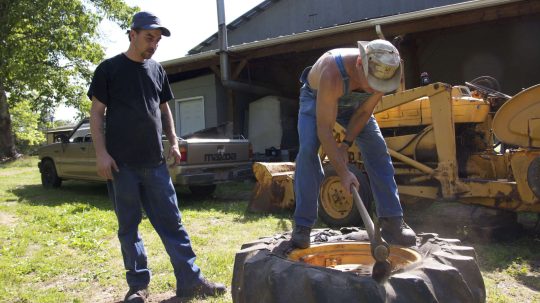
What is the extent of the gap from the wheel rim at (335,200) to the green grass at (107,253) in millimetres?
558

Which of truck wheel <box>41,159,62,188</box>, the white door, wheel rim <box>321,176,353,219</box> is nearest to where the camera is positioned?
wheel rim <box>321,176,353,219</box>

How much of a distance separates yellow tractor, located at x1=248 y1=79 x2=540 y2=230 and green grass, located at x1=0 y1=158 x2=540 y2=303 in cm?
59

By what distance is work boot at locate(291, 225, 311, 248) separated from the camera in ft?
9.32

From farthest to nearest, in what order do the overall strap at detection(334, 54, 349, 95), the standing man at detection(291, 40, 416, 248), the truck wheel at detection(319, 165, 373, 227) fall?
the truck wheel at detection(319, 165, 373, 227) → the overall strap at detection(334, 54, 349, 95) → the standing man at detection(291, 40, 416, 248)

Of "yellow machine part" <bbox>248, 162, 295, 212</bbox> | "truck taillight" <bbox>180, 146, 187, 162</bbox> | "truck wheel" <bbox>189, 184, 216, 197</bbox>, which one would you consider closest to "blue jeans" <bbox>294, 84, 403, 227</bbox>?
"yellow machine part" <bbox>248, 162, 295, 212</bbox>

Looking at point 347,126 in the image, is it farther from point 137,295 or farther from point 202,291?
point 137,295

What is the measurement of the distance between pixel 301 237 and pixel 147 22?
167 cm

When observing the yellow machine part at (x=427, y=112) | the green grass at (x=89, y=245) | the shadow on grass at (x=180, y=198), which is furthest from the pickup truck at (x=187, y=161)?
the yellow machine part at (x=427, y=112)

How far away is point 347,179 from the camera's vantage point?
2531 mm

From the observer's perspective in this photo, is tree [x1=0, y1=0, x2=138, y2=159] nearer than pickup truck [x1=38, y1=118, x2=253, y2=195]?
No

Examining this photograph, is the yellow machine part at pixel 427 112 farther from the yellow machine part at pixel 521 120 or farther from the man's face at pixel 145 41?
the man's face at pixel 145 41

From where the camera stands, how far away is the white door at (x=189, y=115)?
575 inches

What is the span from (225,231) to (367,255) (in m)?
2.87

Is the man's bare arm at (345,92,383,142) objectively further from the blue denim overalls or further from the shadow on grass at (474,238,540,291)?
the shadow on grass at (474,238,540,291)
